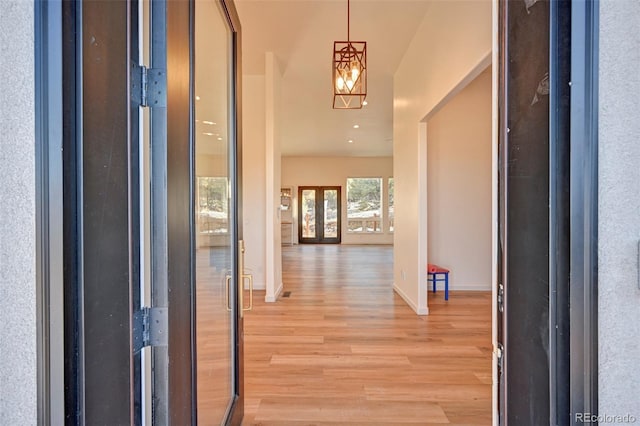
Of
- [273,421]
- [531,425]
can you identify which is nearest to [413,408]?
[273,421]

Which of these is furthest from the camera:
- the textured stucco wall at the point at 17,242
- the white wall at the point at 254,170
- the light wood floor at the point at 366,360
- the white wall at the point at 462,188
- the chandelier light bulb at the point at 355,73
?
the white wall at the point at 254,170

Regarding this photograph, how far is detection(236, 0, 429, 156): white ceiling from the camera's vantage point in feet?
11.6

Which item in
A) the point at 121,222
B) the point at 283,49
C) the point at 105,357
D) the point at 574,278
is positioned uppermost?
the point at 283,49

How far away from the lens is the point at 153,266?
98 cm

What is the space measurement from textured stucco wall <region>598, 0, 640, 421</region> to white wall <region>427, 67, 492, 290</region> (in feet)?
14.8

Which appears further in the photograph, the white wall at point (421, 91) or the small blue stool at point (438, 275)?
the small blue stool at point (438, 275)

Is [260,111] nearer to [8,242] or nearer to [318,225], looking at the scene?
[8,242]

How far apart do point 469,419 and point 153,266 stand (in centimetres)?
208

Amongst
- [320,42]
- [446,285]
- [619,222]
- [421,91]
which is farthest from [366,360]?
[320,42]

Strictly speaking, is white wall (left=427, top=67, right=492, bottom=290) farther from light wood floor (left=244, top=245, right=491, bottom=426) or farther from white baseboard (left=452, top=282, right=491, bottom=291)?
light wood floor (left=244, top=245, right=491, bottom=426)

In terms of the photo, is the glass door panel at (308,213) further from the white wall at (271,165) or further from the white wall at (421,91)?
the white wall at (271,165)

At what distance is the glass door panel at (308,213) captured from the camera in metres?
12.9

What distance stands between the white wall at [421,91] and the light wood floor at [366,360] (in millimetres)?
595

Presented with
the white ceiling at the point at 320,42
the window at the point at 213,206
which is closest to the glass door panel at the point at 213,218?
the window at the point at 213,206
